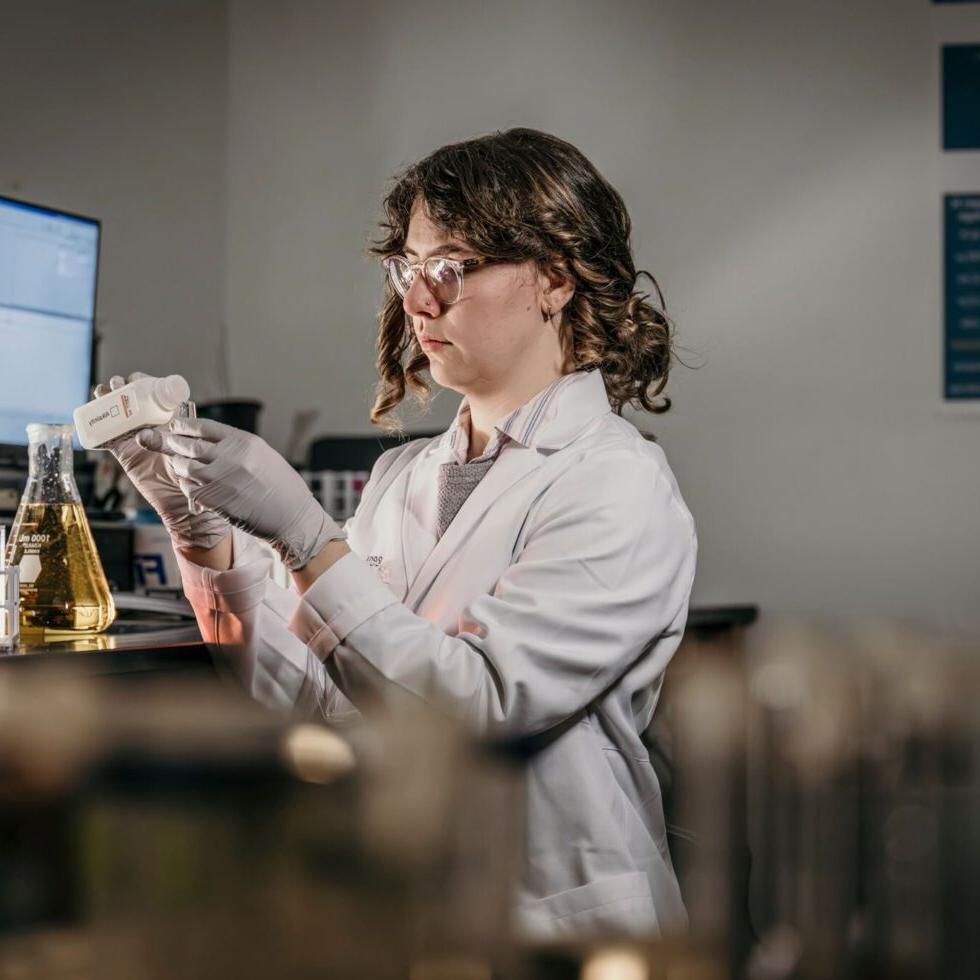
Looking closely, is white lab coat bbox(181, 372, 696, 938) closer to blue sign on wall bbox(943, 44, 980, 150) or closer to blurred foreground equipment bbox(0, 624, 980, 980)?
blurred foreground equipment bbox(0, 624, 980, 980)

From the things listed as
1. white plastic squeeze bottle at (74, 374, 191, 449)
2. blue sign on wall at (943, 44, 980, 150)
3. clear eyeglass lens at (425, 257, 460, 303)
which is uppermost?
blue sign on wall at (943, 44, 980, 150)

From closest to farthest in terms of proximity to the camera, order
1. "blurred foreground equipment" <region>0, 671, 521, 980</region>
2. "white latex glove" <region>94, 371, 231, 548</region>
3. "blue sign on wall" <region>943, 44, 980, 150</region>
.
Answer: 1. "blurred foreground equipment" <region>0, 671, 521, 980</region>
2. "white latex glove" <region>94, 371, 231, 548</region>
3. "blue sign on wall" <region>943, 44, 980, 150</region>

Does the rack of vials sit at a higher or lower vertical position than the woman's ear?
lower

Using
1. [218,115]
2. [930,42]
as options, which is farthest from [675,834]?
[218,115]

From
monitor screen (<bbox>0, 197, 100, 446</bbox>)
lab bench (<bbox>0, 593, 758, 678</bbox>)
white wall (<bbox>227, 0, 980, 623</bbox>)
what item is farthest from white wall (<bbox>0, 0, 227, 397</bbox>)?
lab bench (<bbox>0, 593, 758, 678</bbox>)

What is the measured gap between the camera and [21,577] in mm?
1060

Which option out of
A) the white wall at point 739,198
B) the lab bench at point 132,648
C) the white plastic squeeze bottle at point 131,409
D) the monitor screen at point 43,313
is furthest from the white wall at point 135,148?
the white plastic squeeze bottle at point 131,409

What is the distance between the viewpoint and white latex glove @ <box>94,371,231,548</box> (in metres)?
1.05

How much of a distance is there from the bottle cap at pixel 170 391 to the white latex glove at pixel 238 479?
0.02 metres

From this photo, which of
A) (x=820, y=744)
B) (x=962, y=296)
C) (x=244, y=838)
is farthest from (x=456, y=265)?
(x=962, y=296)

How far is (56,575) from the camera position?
107 centimetres

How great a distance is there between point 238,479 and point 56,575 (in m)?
0.25

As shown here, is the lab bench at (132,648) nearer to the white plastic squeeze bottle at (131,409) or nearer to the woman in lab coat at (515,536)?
the woman in lab coat at (515,536)

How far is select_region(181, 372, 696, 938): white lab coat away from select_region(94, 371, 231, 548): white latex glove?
0.03m
